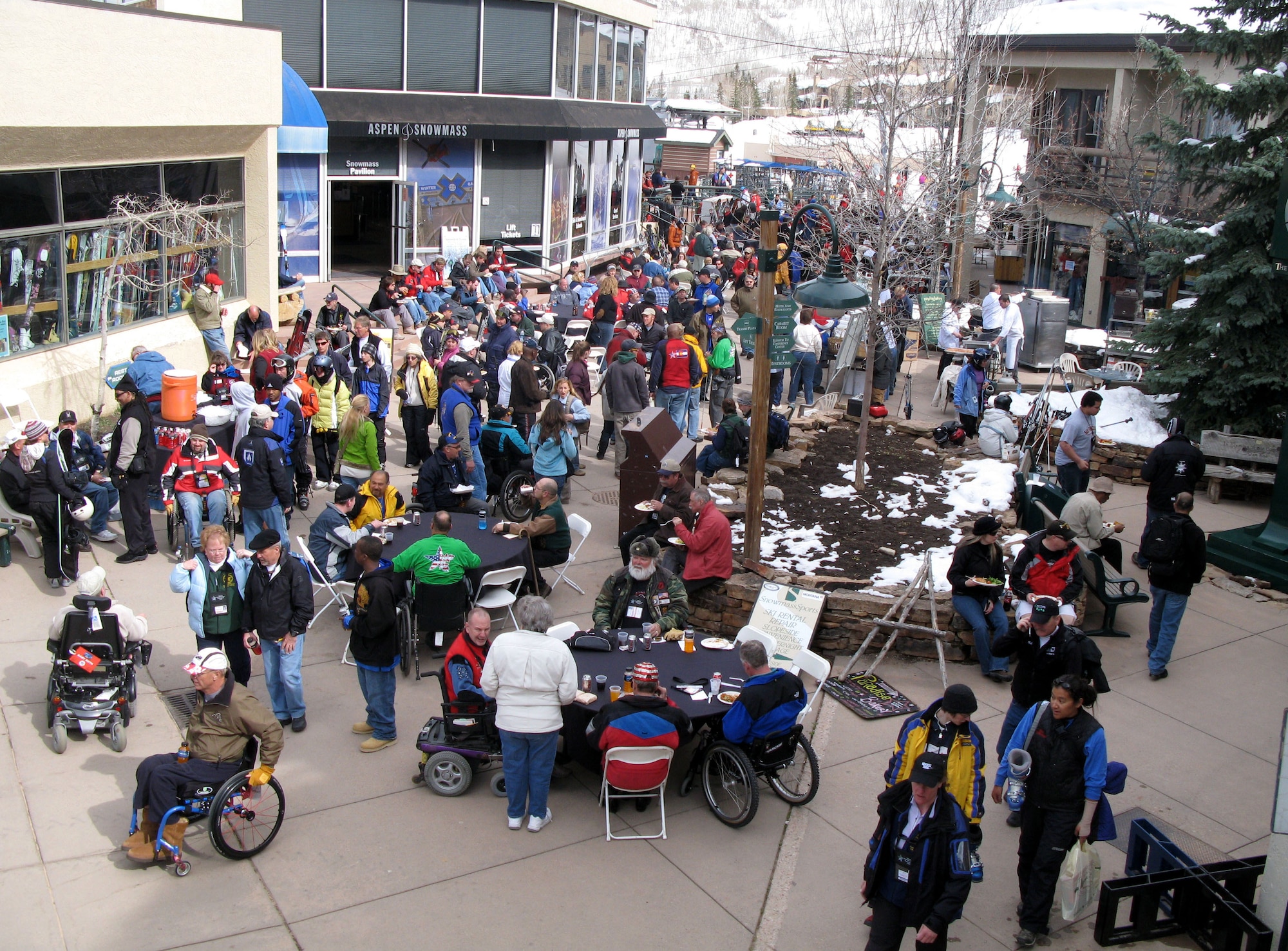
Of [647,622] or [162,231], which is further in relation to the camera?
[162,231]

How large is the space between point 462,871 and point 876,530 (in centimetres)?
672

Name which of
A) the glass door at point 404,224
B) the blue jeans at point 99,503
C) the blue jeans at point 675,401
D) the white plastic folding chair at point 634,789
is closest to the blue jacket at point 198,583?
the white plastic folding chair at point 634,789

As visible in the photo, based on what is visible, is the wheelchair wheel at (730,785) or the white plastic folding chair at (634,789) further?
the wheelchair wheel at (730,785)

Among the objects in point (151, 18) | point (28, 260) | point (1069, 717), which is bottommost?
point (1069, 717)

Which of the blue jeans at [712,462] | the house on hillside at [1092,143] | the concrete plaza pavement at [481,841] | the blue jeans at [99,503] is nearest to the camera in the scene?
the concrete plaza pavement at [481,841]

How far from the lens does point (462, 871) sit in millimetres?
6820

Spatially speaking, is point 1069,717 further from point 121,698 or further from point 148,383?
point 148,383

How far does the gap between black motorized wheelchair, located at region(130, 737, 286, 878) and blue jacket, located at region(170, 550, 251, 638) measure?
1.54 metres

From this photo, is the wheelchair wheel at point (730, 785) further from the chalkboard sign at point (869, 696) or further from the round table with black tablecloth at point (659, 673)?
the chalkboard sign at point (869, 696)

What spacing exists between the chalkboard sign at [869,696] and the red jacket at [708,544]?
141cm

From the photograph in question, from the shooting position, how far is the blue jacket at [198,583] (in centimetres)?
798

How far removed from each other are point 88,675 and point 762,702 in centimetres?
472

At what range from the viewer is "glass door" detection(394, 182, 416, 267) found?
25734 mm

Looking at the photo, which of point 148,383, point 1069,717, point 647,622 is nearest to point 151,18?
point 148,383
